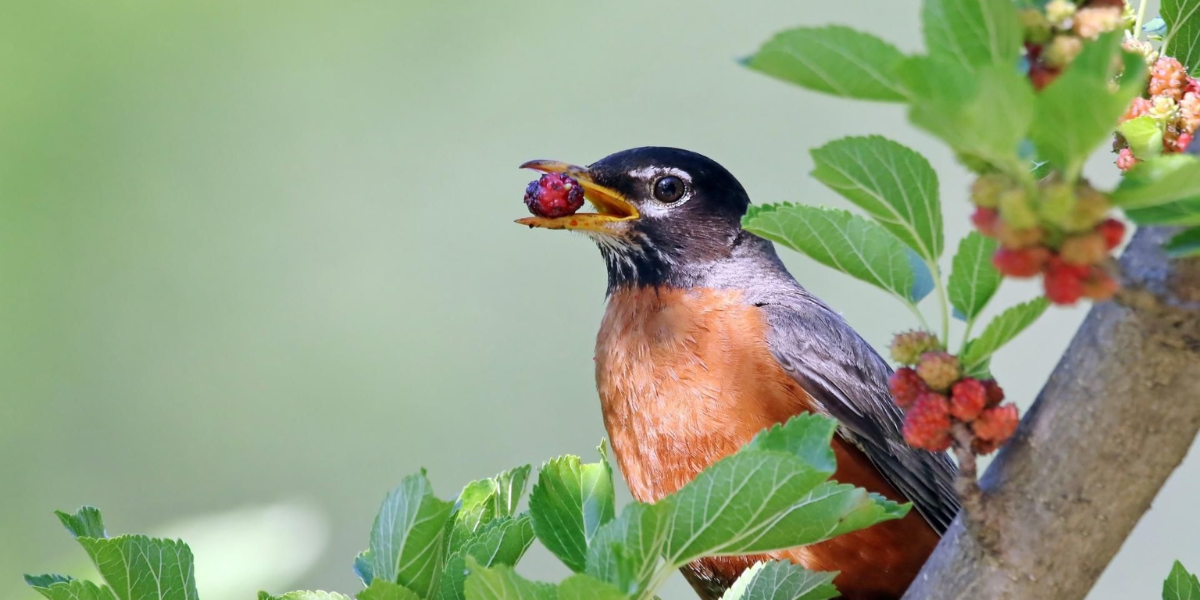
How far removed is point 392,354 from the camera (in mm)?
7203

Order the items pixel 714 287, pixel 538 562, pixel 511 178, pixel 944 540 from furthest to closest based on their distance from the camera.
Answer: pixel 511 178, pixel 538 562, pixel 714 287, pixel 944 540

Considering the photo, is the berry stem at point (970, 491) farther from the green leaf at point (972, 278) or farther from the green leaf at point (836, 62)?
the green leaf at point (836, 62)

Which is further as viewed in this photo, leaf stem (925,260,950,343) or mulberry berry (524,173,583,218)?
mulberry berry (524,173,583,218)

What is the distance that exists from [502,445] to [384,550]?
551 cm

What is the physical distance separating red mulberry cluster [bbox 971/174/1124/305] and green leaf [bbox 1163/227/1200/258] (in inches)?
3.0

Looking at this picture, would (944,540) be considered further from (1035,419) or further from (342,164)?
(342,164)

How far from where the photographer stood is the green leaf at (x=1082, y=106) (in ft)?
2.88

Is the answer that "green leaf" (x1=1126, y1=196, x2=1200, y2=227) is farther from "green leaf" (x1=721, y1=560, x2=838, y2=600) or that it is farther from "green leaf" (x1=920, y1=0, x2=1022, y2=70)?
"green leaf" (x1=721, y1=560, x2=838, y2=600)

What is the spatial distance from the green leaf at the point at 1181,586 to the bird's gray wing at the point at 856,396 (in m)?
1.20

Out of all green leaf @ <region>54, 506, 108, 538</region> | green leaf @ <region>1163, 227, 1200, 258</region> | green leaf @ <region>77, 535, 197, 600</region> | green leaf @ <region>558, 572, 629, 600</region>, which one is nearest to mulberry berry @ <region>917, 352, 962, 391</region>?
green leaf @ <region>1163, 227, 1200, 258</region>

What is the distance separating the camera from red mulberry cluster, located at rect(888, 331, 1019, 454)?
1274 mm

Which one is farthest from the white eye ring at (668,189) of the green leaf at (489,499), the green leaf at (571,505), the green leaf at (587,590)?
the green leaf at (587,590)

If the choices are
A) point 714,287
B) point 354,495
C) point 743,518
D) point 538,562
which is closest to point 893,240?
point 743,518

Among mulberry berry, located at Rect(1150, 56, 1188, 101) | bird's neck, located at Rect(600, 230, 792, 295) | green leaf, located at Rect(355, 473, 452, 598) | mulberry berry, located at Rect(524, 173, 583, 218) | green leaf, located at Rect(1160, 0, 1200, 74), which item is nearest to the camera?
green leaf, located at Rect(355, 473, 452, 598)
